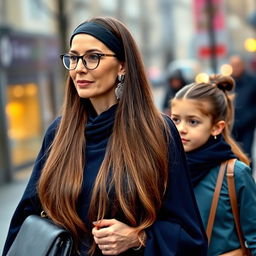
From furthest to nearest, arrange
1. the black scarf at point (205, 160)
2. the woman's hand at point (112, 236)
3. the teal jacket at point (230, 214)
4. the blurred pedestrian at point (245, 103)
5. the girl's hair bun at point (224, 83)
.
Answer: the blurred pedestrian at point (245, 103), the girl's hair bun at point (224, 83), the black scarf at point (205, 160), the teal jacket at point (230, 214), the woman's hand at point (112, 236)

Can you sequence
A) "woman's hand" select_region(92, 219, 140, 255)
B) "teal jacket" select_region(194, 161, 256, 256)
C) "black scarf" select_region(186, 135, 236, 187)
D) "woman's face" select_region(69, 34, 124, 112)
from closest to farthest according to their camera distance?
"woman's hand" select_region(92, 219, 140, 255), "woman's face" select_region(69, 34, 124, 112), "teal jacket" select_region(194, 161, 256, 256), "black scarf" select_region(186, 135, 236, 187)

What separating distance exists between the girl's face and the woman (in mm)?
573

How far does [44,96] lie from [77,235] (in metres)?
13.2

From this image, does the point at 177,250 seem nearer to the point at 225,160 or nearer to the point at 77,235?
the point at 77,235

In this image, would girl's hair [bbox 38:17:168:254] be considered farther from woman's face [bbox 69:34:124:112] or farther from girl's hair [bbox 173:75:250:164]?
girl's hair [bbox 173:75:250:164]

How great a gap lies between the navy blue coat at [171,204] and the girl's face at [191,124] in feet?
1.87

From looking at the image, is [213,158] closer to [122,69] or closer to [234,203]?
[234,203]

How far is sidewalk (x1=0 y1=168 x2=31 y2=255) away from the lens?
27.3ft

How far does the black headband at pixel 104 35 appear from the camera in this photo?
2400 mm

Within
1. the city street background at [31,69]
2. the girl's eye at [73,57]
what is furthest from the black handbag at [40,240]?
the city street background at [31,69]

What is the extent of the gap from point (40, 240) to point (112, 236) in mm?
263

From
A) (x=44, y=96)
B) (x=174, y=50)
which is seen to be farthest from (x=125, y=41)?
(x=174, y=50)

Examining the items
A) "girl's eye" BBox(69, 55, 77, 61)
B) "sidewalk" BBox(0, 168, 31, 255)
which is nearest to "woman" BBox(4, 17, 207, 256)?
"girl's eye" BBox(69, 55, 77, 61)

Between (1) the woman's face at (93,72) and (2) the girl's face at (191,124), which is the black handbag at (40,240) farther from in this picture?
(2) the girl's face at (191,124)
